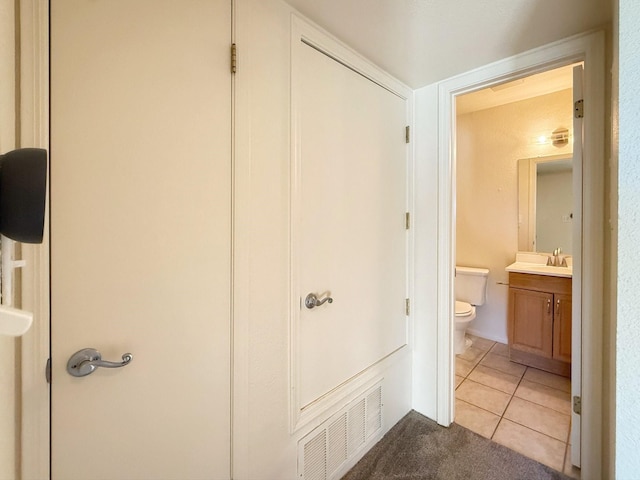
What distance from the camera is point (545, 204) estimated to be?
2.73 meters

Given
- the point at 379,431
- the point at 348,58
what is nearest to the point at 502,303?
the point at 379,431

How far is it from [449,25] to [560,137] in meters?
2.12

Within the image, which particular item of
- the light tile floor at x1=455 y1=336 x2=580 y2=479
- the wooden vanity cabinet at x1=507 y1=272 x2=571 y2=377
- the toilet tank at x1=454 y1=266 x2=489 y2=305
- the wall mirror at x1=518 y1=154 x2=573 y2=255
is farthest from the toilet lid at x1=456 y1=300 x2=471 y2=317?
the wall mirror at x1=518 y1=154 x2=573 y2=255

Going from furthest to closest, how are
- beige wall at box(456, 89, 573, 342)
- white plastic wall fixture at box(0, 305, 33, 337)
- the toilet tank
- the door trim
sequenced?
the toilet tank
beige wall at box(456, 89, 573, 342)
the door trim
white plastic wall fixture at box(0, 305, 33, 337)

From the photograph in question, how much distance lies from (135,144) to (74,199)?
218 mm

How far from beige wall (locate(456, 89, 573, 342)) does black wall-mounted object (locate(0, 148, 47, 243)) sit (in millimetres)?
3492

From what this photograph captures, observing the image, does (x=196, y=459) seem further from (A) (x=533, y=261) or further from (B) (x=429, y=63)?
(A) (x=533, y=261)

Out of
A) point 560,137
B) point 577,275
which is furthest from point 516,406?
point 560,137

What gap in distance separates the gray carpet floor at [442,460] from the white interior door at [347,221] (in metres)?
0.49

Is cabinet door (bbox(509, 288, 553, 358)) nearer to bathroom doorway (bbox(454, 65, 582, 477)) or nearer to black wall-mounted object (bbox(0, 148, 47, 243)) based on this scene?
bathroom doorway (bbox(454, 65, 582, 477))

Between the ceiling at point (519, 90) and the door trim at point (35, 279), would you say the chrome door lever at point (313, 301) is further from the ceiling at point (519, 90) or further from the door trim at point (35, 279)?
the ceiling at point (519, 90)

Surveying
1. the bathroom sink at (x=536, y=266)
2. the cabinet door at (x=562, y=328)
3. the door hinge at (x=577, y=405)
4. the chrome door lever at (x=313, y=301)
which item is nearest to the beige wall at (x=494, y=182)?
the bathroom sink at (x=536, y=266)

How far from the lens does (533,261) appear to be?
9.12ft

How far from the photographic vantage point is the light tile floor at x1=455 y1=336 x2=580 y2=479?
5.29ft
